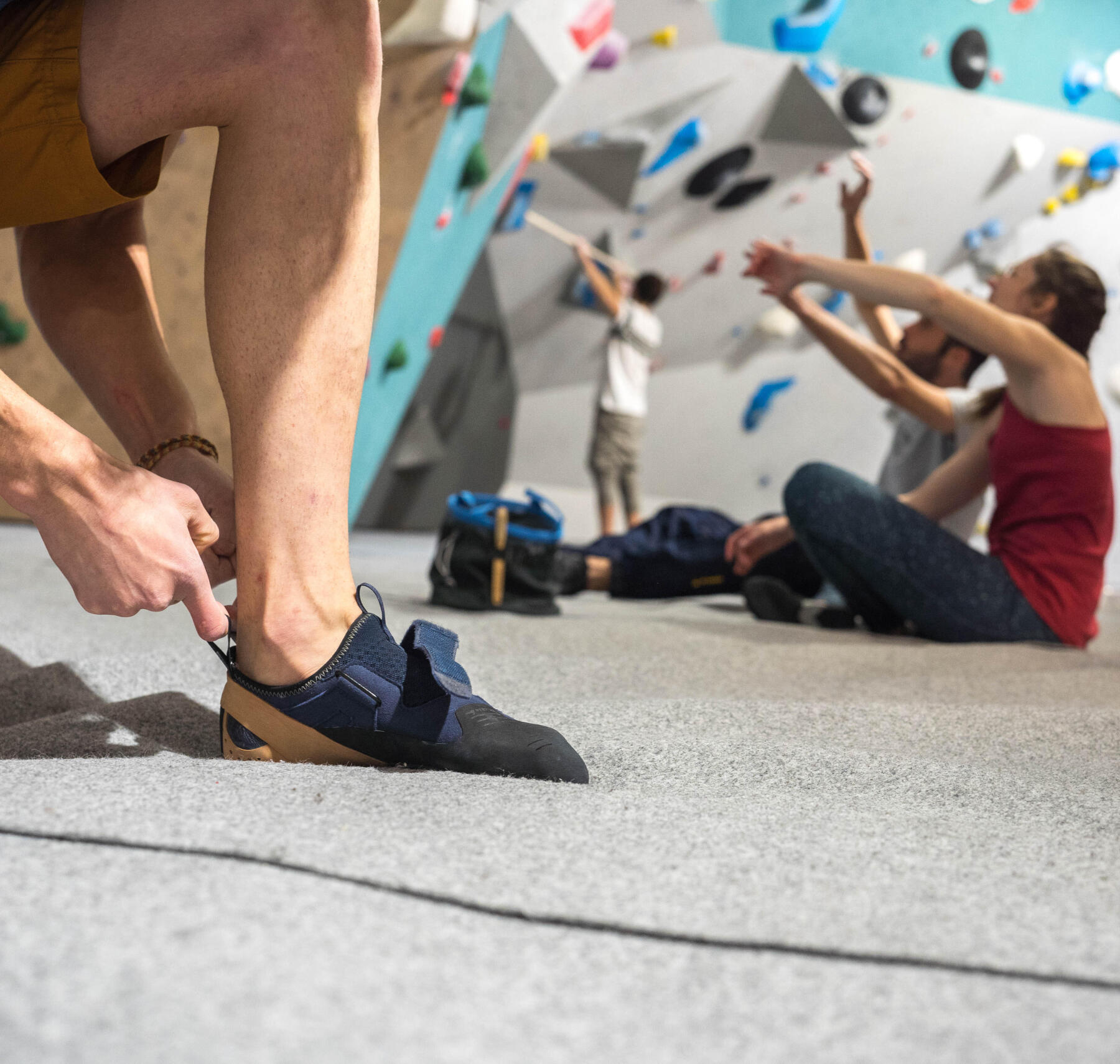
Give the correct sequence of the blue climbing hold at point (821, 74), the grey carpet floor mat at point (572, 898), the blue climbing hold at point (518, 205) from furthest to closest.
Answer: the blue climbing hold at point (518, 205), the blue climbing hold at point (821, 74), the grey carpet floor mat at point (572, 898)

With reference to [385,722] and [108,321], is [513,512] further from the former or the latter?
[385,722]

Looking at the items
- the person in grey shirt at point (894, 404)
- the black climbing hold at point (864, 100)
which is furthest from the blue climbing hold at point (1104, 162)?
the person in grey shirt at point (894, 404)

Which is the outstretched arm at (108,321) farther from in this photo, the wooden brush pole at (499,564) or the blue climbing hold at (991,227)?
the blue climbing hold at (991,227)

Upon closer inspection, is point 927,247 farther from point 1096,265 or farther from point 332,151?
point 332,151

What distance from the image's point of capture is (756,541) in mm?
1949

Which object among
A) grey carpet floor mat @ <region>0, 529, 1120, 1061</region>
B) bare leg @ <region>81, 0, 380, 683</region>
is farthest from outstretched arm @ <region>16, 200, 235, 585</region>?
grey carpet floor mat @ <region>0, 529, 1120, 1061</region>

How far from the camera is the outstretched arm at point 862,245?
6.77ft

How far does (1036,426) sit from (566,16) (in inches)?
81.5

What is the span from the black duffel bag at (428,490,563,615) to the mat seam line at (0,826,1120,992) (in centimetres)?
127

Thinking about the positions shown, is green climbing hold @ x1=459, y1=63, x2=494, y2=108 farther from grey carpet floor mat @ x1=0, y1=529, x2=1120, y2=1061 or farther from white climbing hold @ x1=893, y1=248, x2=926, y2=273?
white climbing hold @ x1=893, y1=248, x2=926, y2=273

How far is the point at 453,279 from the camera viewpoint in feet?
11.5

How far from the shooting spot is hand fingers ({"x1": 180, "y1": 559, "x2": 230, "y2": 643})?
0.55 metres

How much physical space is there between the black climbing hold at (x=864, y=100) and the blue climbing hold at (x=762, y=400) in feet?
4.96

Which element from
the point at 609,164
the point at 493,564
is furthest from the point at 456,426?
the point at 493,564
